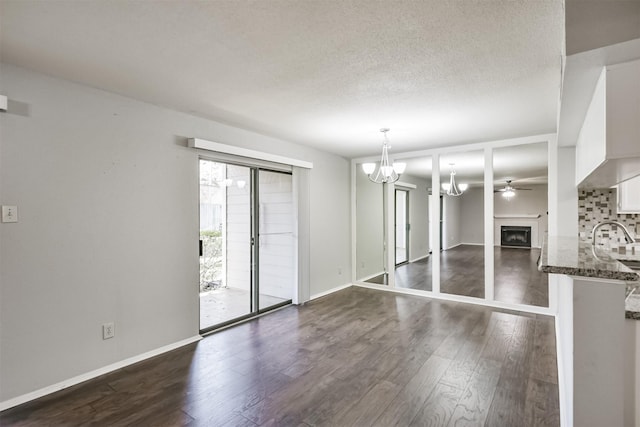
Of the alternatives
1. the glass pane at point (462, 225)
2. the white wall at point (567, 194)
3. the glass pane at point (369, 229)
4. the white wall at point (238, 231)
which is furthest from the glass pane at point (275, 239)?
the white wall at point (567, 194)

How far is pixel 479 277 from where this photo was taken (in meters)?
6.04

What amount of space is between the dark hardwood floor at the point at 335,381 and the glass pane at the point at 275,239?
756 millimetres

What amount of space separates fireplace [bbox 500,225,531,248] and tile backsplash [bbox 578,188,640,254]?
7.49 meters

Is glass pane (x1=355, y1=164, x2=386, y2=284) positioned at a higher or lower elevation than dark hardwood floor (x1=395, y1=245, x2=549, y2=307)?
higher

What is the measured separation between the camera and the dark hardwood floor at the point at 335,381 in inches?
81.7

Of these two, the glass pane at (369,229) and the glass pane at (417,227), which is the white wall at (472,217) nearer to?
the glass pane at (417,227)

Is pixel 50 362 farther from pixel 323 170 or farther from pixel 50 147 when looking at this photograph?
pixel 323 170

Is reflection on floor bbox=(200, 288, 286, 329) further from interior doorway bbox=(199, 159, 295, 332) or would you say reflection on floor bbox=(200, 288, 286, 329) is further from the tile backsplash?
the tile backsplash

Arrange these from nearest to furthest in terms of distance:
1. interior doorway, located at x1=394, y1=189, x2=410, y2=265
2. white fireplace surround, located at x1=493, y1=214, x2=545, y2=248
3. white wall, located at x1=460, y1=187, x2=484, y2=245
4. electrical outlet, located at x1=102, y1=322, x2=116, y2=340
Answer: electrical outlet, located at x1=102, y1=322, x2=116, y2=340
interior doorway, located at x1=394, y1=189, x2=410, y2=265
white fireplace surround, located at x1=493, y1=214, x2=545, y2=248
white wall, located at x1=460, y1=187, x2=484, y2=245

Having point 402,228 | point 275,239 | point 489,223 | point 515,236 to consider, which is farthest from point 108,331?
point 515,236

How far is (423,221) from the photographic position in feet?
27.0

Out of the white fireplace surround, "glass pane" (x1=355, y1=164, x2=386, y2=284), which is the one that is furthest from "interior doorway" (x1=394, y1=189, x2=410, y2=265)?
the white fireplace surround

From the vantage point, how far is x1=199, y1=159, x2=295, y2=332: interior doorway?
3.72 metres

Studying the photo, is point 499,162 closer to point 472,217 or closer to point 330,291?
point 330,291
